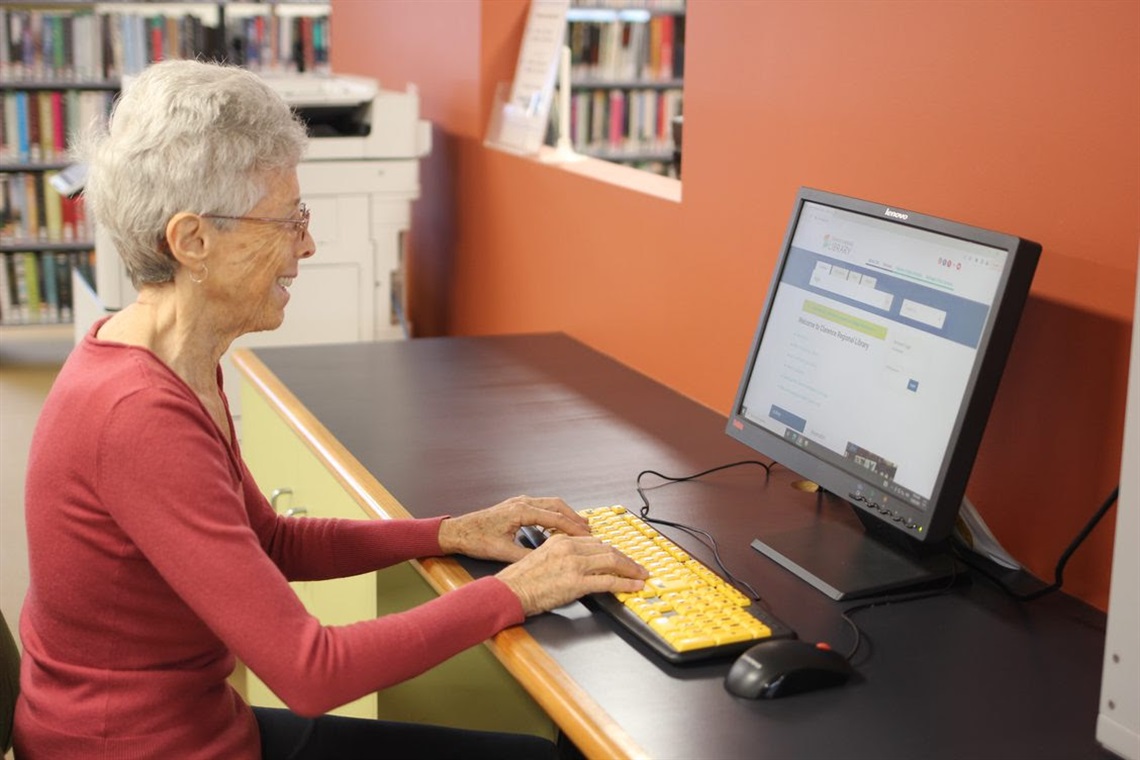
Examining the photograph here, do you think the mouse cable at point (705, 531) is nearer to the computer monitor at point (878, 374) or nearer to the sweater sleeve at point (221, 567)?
the computer monitor at point (878, 374)

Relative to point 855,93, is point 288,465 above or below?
below

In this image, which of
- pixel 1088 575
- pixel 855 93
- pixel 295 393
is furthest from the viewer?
pixel 295 393

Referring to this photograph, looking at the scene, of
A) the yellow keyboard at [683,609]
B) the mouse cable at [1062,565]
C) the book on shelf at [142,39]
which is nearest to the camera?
the yellow keyboard at [683,609]

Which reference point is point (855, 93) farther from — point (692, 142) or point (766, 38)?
point (692, 142)

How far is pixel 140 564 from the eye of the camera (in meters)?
1.33

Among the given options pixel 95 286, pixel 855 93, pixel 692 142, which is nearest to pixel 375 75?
pixel 95 286

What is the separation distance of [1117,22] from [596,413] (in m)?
1.04

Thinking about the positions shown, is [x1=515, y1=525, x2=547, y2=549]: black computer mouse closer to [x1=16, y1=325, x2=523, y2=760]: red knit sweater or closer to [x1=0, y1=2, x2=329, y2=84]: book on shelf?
[x1=16, y1=325, x2=523, y2=760]: red knit sweater

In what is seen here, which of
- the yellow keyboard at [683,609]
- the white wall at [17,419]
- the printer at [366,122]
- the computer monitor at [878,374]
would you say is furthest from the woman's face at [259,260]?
the printer at [366,122]

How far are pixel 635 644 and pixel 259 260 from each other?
0.56 metres

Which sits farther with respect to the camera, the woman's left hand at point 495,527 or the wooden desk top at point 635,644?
the woman's left hand at point 495,527

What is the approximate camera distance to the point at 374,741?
1.67m

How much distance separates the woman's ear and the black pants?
0.60 metres

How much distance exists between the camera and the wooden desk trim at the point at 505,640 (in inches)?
46.8
